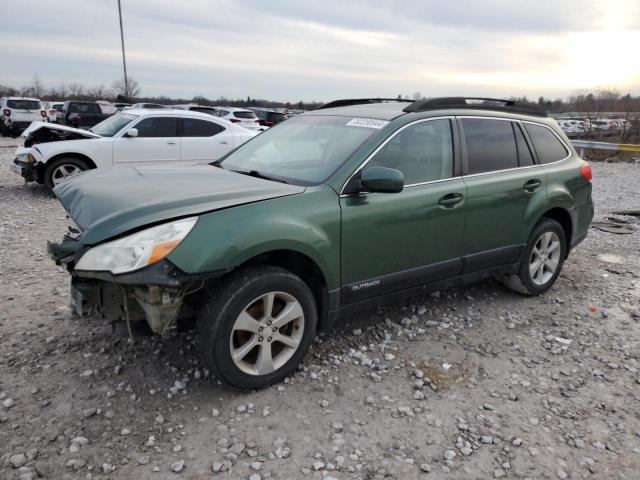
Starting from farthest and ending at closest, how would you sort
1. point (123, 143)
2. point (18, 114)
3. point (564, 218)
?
point (18, 114), point (123, 143), point (564, 218)

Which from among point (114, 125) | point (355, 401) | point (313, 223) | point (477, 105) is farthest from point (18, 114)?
point (355, 401)

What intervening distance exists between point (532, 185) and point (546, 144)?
0.59 metres

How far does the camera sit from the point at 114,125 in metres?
9.59

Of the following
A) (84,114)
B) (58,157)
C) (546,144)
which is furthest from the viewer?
(84,114)

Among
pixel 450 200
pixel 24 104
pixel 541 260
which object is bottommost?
pixel 541 260

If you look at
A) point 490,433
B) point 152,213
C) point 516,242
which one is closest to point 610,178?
point 516,242

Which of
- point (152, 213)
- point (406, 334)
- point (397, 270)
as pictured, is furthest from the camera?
point (406, 334)

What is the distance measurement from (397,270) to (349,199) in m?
0.69

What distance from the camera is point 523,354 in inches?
150

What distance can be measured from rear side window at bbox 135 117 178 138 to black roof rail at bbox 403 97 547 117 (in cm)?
672

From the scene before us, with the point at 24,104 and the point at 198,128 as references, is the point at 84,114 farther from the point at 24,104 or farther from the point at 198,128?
the point at 198,128

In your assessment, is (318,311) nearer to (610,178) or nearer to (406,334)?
(406,334)

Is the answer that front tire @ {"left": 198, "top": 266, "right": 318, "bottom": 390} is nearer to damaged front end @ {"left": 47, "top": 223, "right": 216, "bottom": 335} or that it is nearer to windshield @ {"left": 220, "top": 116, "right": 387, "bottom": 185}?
damaged front end @ {"left": 47, "top": 223, "right": 216, "bottom": 335}

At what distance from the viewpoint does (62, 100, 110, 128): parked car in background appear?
2058 cm
